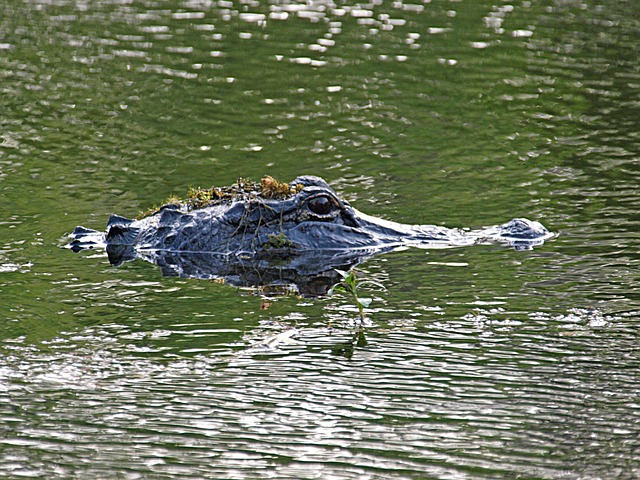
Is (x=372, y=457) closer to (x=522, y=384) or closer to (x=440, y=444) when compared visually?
(x=440, y=444)

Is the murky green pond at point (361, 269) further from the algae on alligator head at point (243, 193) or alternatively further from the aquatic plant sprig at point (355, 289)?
the algae on alligator head at point (243, 193)

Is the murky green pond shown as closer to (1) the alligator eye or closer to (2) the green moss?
(1) the alligator eye

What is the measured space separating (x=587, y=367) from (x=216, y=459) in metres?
2.44

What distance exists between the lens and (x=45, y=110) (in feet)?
53.4

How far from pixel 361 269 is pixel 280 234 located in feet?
→ 3.46

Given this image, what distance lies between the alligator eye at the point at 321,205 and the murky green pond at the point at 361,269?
2.51 ft

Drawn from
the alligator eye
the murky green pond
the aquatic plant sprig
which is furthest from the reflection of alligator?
the aquatic plant sprig

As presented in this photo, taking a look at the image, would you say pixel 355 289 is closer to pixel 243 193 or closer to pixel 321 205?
pixel 321 205

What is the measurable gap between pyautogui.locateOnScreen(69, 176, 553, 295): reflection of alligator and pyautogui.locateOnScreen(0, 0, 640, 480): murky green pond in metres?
0.36

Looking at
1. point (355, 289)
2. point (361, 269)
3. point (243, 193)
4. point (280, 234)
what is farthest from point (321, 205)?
point (355, 289)

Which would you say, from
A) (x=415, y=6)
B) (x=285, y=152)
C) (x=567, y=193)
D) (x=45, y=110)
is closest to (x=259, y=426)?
(x=567, y=193)

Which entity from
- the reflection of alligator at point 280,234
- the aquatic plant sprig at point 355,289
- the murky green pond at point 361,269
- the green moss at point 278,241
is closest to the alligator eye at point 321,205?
the reflection of alligator at point 280,234

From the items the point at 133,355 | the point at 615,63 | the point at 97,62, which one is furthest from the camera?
the point at 97,62

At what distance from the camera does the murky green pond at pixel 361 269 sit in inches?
219
